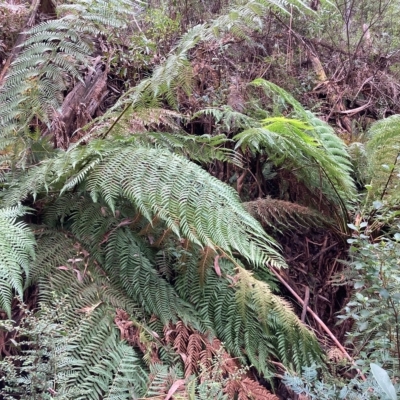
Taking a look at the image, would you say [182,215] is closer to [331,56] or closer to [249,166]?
[249,166]

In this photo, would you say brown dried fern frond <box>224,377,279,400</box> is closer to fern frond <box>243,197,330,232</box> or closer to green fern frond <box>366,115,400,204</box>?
fern frond <box>243,197,330,232</box>

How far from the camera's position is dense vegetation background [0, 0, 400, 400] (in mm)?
1130

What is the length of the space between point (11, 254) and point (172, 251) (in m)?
0.59

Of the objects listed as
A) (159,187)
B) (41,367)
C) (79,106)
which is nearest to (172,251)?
(159,187)

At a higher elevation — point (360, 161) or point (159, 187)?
point (159, 187)

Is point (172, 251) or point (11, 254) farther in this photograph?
point (172, 251)

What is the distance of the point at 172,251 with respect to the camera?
4.97 ft

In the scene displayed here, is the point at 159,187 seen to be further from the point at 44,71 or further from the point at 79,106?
the point at 79,106

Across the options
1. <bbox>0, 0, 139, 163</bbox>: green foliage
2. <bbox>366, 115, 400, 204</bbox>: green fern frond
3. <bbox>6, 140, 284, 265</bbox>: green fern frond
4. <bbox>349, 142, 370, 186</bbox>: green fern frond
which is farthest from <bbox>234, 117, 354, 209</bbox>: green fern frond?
<bbox>0, 0, 139, 163</bbox>: green foliage

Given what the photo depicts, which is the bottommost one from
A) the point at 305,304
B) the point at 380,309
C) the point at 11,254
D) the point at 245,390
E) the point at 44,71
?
the point at 305,304

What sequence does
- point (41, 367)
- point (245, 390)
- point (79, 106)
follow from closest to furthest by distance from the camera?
1. point (41, 367)
2. point (245, 390)
3. point (79, 106)

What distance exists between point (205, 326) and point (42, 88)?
1.15 m

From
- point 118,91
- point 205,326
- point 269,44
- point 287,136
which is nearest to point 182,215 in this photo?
point 205,326

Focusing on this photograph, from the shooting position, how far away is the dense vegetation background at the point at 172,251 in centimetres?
113
